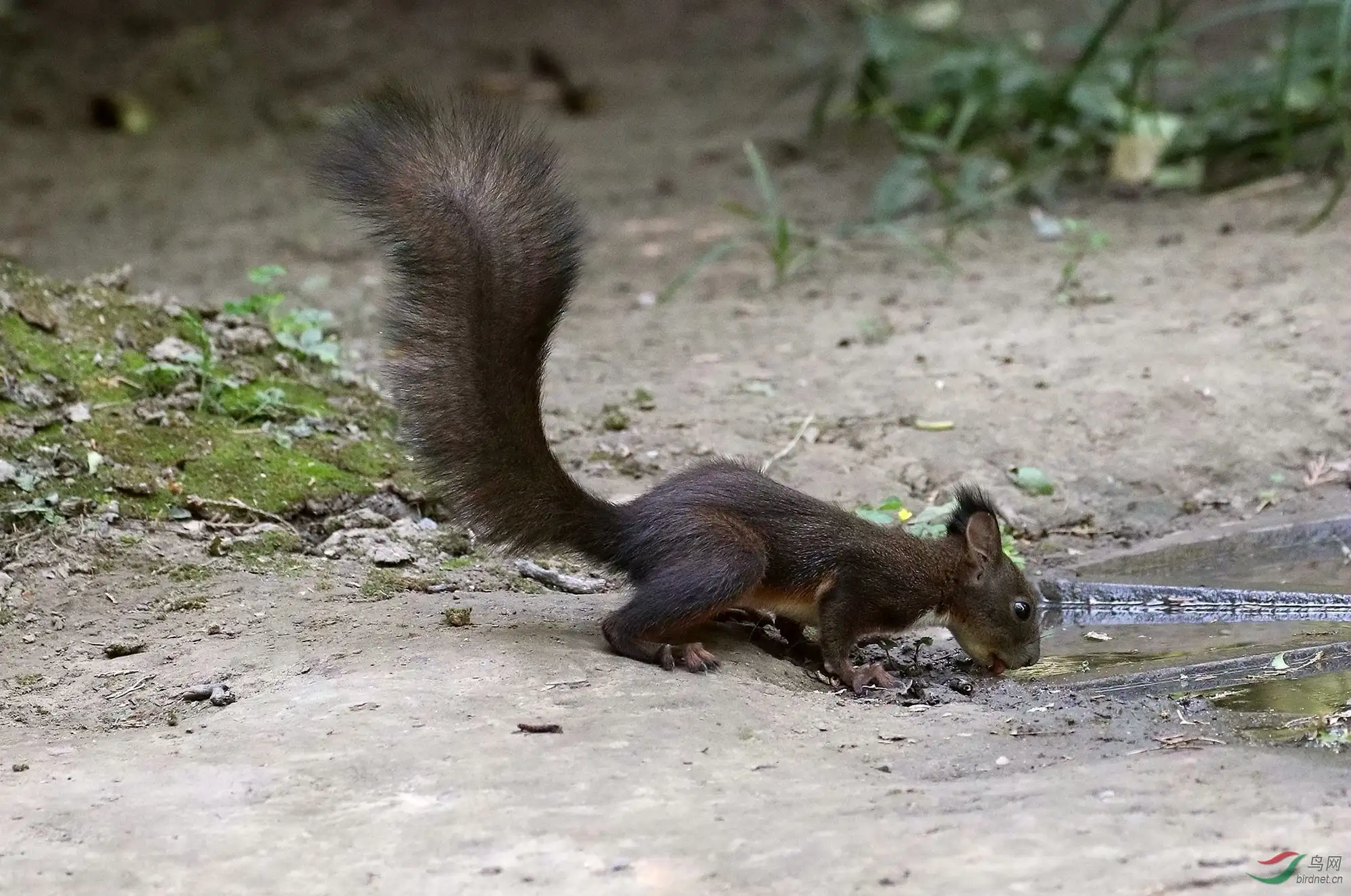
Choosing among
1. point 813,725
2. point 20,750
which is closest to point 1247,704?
point 813,725

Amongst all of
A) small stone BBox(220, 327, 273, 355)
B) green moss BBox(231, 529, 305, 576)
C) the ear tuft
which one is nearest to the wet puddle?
the ear tuft

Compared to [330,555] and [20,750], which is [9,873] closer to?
[20,750]

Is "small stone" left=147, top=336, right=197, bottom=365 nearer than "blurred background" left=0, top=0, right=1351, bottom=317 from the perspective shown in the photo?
Yes

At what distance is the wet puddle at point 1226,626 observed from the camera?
405 cm

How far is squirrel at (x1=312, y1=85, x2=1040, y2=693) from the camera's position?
4.08 m

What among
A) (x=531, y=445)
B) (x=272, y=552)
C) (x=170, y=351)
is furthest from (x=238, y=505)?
(x=531, y=445)

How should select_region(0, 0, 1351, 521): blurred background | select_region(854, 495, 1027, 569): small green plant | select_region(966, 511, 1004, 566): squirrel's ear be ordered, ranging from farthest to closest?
select_region(0, 0, 1351, 521): blurred background
select_region(854, 495, 1027, 569): small green plant
select_region(966, 511, 1004, 566): squirrel's ear

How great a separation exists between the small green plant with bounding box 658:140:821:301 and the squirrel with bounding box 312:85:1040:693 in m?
3.51

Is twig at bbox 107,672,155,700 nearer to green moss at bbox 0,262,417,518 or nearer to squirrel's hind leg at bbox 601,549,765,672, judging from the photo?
green moss at bbox 0,262,417,518

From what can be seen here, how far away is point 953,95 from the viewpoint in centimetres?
1030

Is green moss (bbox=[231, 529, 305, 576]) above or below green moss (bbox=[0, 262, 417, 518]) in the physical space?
below

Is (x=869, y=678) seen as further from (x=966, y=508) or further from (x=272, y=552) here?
(x=272, y=552)

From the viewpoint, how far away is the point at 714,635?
15.6 feet

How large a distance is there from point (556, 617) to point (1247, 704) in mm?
1972
